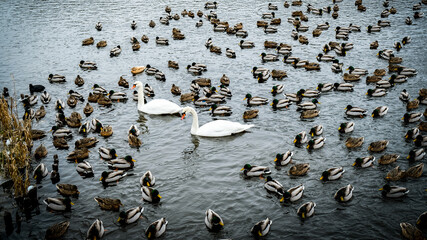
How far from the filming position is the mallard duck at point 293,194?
1355 centimetres

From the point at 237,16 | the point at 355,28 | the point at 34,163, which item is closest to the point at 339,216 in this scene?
the point at 34,163

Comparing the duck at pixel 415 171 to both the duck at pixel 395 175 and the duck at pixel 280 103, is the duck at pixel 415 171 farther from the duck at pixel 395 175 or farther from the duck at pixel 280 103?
the duck at pixel 280 103

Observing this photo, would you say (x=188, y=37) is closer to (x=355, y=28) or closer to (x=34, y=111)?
(x=355, y=28)

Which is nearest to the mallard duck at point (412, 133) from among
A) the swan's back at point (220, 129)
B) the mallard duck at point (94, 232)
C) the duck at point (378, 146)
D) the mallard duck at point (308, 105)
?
the duck at point (378, 146)

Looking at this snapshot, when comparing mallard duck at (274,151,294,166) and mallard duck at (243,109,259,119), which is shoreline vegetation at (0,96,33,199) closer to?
mallard duck at (274,151,294,166)

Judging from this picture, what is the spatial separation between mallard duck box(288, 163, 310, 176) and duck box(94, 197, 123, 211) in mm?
6593

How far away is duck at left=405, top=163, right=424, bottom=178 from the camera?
14.6 metres

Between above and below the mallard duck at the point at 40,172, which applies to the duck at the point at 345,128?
below

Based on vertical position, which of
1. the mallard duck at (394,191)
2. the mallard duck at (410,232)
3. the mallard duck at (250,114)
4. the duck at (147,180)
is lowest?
the mallard duck at (410,232)

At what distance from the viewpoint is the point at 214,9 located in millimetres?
43125

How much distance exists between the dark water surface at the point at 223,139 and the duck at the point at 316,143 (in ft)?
0.79

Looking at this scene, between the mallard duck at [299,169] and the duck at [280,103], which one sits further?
the duck at [280,103]

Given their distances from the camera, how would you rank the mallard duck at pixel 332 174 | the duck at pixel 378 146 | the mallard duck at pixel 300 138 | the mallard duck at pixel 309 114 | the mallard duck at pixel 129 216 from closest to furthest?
the mallard duck at pixel 129 216 → the mallard duck at pixel 332 174 → the duck at pixel 378 146 → the mallard duck at pixel 300 138 → the mallard duck at pixel 309 114

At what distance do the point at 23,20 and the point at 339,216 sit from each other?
37885mm
